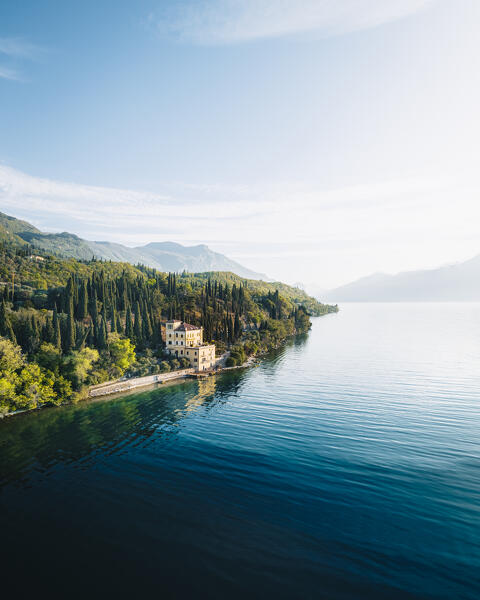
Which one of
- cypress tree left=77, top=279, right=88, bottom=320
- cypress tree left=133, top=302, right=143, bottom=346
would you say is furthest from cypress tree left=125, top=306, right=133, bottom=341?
Result: cypress tree left=77, top=279, right=88, bottom=320

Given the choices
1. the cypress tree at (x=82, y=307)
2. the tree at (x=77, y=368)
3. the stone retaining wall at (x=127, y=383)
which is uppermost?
the cypress tree at (x=82, y=307)

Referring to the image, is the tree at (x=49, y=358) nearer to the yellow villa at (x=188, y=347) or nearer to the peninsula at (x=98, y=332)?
the peninsula at (x=98, y=332)

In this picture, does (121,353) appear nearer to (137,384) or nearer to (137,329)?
(137,384)

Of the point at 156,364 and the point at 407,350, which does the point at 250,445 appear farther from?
the point at 407,350

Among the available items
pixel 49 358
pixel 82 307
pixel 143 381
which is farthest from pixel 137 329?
pixel 49 358

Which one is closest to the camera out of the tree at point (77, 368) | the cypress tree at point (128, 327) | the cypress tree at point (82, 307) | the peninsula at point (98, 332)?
the peninsula at point (98, 332)

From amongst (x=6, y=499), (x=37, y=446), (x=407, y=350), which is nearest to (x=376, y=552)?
(x=6, y=499)

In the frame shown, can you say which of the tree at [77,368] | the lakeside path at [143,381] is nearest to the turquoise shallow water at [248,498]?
the lakeside path at [143,381]

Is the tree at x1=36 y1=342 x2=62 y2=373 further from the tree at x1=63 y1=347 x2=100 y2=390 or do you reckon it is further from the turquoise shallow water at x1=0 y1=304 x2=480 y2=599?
the turquoise shallow water at x1=0 y1=304 x2=480 y2=599
